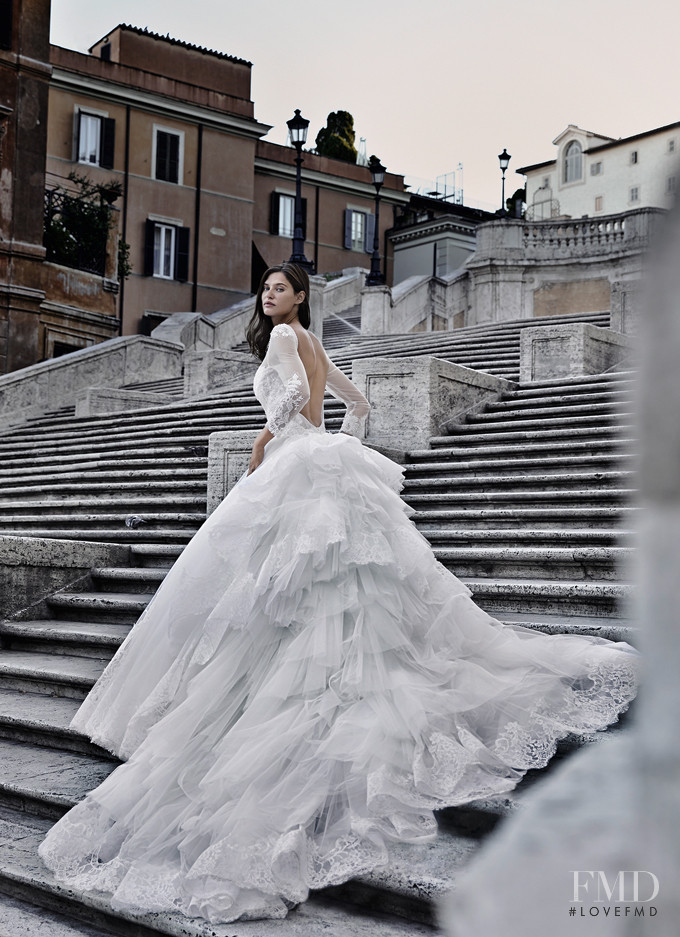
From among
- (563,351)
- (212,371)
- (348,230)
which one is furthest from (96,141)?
(563,351)

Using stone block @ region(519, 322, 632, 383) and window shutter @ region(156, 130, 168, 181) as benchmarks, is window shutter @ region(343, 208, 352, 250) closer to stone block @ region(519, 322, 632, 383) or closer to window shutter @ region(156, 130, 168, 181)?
window shutter @ region(156, 130, 168, 181)

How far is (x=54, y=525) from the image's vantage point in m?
9.14

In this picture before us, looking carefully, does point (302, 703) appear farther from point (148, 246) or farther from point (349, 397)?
point (148, 246)

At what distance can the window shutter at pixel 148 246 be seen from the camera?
31828 millimetres

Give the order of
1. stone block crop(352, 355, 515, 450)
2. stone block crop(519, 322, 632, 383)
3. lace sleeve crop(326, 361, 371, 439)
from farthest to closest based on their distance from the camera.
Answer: stone block crop(519, 322, 632, 383) < stone block crop(352, 355, 515, 450) < lace sleeve crop(326, 361, 371, 439)

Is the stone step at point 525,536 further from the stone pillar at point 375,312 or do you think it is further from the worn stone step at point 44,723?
the stone pillar at point 375,312

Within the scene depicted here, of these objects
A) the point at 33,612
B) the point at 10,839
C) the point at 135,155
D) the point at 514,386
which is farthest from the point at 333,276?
the point at 10,839

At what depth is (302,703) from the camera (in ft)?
11.1

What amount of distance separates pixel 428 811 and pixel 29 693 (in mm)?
3119

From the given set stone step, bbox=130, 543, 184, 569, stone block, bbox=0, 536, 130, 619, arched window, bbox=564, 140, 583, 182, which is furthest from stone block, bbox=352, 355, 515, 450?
arched window, bbox=564, 140, 583, 182

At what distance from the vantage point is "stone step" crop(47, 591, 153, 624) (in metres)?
6.21

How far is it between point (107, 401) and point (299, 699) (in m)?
11.6

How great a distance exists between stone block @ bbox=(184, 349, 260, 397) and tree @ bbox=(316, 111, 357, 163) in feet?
98.0

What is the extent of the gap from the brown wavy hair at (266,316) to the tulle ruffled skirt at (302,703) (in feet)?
1.91
